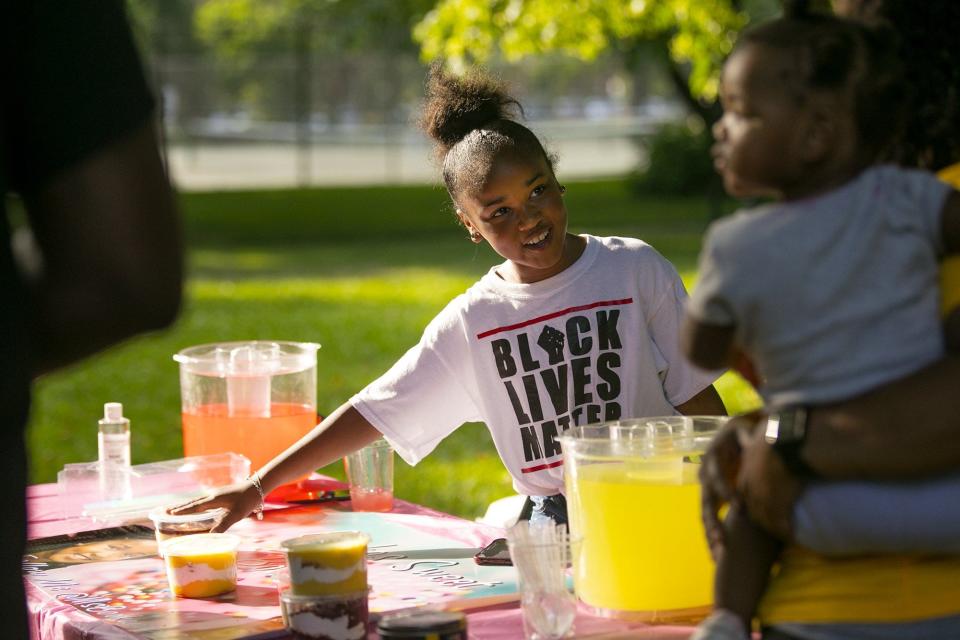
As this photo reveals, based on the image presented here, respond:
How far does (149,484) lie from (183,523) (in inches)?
27.3

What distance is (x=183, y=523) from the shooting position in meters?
2.60

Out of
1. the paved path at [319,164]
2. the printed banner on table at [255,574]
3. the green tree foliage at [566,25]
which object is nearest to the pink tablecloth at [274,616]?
the printed banner on table at [255,574]

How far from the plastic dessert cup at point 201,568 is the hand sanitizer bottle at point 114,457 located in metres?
0.89

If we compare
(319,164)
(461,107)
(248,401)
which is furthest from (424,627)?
(319,164)

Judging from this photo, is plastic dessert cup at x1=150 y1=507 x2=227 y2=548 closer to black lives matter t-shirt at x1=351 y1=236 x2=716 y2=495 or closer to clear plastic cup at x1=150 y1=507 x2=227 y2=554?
clear plastic cup at x1=150 y1=507 x2=227 y2=554

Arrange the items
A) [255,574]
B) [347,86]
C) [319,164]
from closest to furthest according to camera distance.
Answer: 1. [255,574]
2. [347,86]
3. [319,164]

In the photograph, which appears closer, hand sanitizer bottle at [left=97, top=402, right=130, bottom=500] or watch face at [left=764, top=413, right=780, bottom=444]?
watch face at [left=764, top=413, right=780, bottom=444]

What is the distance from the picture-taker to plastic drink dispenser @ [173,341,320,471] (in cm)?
339

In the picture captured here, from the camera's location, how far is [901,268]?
1.50 metres

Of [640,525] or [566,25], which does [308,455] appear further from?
[566,25]

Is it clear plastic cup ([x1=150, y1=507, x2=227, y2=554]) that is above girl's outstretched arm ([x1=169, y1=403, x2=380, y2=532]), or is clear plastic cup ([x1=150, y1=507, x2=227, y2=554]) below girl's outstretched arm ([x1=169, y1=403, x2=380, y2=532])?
below

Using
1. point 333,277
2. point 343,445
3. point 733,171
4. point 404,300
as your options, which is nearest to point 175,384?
point 404,300

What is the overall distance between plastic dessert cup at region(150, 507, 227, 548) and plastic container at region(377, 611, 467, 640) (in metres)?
0.86

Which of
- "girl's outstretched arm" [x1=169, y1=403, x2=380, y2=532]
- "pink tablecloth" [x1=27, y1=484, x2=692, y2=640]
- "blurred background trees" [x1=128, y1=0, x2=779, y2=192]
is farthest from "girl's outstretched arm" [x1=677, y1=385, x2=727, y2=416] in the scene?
"blurred background trees" [x1=128, y1=0, x2=779, y2=192]
